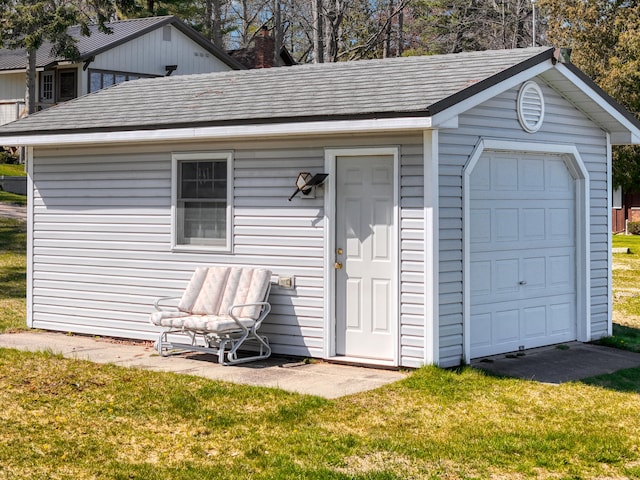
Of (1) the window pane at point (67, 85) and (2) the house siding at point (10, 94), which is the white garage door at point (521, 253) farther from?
(2) the house siding at point (10, 94)

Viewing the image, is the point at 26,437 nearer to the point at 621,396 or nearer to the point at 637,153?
the point at 621,396

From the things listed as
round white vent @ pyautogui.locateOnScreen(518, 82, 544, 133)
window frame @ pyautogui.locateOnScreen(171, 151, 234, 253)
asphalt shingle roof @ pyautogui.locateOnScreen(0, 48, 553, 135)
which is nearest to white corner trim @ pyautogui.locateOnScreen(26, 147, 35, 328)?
asphalt shingle roof @ pyautogui.locateOnScreen(0, 48, 553, 135)

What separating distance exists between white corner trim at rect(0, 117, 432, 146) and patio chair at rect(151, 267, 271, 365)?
1.53m

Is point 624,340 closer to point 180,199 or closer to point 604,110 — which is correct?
point 604,110

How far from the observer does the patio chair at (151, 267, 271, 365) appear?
9711 mm

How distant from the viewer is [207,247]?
10812 mm

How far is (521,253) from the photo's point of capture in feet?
34.8

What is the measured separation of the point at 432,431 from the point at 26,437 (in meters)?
3.09

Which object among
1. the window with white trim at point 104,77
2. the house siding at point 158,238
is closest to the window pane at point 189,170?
the house siding at point 158,238

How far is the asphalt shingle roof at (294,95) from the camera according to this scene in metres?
9.43

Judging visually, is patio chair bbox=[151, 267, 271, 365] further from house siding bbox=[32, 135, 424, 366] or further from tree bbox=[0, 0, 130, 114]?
tree bbox=[0, 0, 130, 114]

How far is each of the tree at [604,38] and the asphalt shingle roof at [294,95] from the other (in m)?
25.3

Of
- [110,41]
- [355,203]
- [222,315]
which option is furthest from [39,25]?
[355,203]

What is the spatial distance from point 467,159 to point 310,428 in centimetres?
380
